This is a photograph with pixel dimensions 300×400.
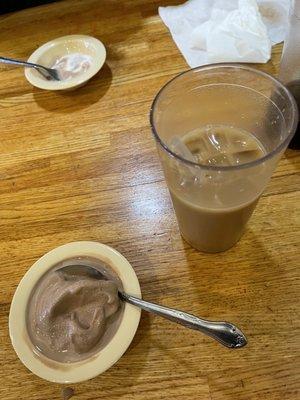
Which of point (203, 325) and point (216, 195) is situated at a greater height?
point (216, 195)

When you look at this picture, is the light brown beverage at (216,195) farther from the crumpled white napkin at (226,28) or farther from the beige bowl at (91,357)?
the crumpled white napkin at (226,28)

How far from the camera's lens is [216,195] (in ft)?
1.78

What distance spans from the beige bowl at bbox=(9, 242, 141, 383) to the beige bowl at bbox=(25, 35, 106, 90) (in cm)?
46

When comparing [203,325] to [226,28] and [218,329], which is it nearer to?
[218,329]

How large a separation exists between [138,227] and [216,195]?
21 cm

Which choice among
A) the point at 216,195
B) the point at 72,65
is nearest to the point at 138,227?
the point at 216,195

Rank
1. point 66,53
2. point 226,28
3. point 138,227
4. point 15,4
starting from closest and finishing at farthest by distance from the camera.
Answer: point 138,227, point 226,28, point 66,53, point 15,4

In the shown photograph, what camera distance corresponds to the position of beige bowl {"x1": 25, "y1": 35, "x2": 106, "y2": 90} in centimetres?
93

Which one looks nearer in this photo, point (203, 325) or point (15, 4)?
point (203, 325)

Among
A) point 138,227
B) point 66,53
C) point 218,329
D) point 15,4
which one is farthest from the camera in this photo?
point 15,4

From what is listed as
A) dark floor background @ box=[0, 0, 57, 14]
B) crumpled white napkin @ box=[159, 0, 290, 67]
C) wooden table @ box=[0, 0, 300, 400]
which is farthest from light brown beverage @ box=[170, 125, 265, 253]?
dark floor background @ box=[0, 0, 57, 14]

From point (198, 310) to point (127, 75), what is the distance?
0.62 meters

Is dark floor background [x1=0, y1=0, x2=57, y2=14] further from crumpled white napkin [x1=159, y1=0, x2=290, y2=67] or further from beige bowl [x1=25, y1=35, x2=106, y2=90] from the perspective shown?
crumpled white napkin [x1=159, y1=0, x2=290, y2=67]

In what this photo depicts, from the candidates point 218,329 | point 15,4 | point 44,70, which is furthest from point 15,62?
point 218,329
